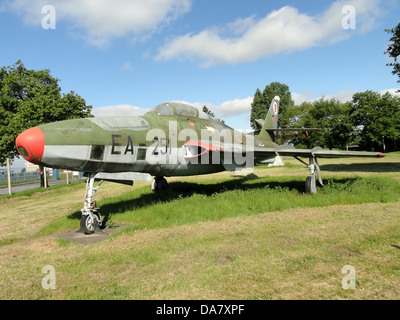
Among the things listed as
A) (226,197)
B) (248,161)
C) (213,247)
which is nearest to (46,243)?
(213,247)

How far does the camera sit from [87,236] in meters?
6.85

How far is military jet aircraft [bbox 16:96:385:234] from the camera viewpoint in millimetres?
6199

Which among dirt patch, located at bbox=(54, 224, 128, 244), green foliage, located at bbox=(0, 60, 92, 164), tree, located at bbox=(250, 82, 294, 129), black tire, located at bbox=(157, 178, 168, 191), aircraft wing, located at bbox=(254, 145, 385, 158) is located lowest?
dirt patch, located at bbox=(54, 224, 128, 244)

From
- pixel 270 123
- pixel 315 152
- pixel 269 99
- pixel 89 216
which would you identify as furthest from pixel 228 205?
pixel 269 99

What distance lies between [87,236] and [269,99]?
72.8 metres

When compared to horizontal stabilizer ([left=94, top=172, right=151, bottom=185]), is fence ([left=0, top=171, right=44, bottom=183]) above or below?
below

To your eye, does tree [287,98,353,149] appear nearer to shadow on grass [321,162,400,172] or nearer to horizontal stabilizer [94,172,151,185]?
shadow on grass [321,162,400,172]

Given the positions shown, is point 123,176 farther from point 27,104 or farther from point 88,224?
point 27,104

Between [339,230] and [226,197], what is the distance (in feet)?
15.8

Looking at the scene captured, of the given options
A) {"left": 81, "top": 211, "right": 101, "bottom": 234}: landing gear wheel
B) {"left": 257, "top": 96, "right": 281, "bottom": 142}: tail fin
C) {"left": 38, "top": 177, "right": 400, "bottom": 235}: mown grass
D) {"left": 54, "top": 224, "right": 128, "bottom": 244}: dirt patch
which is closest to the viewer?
{"left": 54, "top": 224, "right": 128, "bottom": 244}: dirt patch

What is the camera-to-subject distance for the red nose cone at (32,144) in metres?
5.80

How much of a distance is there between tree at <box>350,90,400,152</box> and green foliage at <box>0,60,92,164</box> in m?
56.6

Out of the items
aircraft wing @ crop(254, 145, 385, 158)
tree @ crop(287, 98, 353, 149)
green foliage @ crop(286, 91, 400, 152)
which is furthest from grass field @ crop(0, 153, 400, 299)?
tree @ crop(287, 98, 353, 149)

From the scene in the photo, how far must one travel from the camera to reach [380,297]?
3.20 m
